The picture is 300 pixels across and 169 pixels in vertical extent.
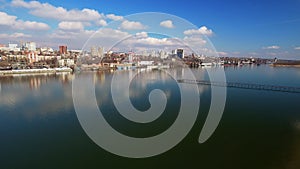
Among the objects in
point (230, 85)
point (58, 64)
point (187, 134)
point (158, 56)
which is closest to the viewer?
point (187, 134)

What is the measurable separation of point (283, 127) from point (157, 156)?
3025 millimetres

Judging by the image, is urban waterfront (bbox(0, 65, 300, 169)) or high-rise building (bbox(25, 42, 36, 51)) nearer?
urban waterfront (bbox(0, 65, 300, 169))

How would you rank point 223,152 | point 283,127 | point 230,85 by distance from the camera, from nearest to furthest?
1. point 223,152
2. point 283,127
3. point 230,85

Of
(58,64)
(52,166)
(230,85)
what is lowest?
(52,166)

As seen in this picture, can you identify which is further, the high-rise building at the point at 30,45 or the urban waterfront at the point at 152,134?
the high-rise building at the point at 30,45

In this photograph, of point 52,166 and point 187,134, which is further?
point 187,134

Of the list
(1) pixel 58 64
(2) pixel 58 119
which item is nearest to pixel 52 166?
(2) pixel 58 119

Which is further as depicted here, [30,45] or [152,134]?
[30,45]

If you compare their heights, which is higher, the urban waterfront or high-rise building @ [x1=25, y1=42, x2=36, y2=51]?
high-rise building @ [x1=25, y1=42, x2=36, y2=51]

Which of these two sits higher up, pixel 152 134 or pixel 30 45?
pixel 30 45

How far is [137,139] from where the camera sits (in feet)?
10.9

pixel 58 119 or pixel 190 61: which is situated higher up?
pixel 190 61

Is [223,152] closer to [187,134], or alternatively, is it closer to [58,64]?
[187,134]

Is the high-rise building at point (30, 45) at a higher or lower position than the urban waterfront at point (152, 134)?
higher
